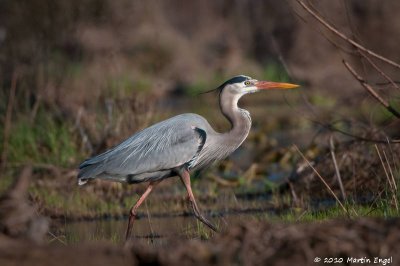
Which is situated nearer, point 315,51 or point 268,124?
point 268,124

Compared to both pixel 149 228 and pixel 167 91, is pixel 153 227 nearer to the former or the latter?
pixel 149 228

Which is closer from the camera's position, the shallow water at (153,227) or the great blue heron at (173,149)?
the shallow water at (153,227)

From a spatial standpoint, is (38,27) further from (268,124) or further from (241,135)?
(241,135)

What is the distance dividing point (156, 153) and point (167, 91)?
14.8 meters

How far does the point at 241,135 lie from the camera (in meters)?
8.01

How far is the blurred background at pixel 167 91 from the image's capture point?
961cm

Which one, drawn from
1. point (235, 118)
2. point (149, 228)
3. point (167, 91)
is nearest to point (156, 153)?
point (235, 118)

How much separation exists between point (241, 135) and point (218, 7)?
2619 cm

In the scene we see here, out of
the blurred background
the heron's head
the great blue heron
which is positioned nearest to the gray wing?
the great blue heron

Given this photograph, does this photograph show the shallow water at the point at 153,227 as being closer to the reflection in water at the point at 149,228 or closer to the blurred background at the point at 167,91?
the reflection in water at the point at 149,228

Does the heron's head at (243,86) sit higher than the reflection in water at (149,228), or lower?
higher

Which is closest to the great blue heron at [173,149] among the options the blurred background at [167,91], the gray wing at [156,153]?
the gray wing at [156,153]

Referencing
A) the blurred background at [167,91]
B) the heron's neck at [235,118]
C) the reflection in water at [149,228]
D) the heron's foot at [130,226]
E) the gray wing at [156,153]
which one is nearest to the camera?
the reflection in water at [149,228]

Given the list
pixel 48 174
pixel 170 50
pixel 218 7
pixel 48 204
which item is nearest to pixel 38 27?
pixel 48 174
